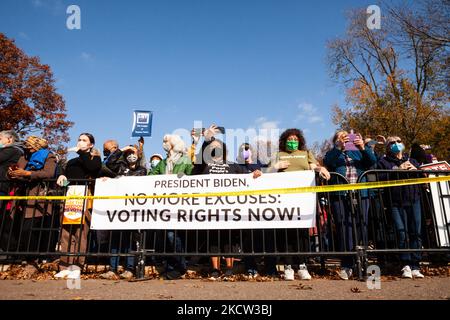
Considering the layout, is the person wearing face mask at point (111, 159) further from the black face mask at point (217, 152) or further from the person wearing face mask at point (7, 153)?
the black face mask at point (217, 152)

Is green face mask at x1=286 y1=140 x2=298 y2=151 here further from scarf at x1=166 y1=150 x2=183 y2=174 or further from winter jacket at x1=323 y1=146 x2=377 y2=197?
scarf at x1=166 y1=150 x2=183 y2=174

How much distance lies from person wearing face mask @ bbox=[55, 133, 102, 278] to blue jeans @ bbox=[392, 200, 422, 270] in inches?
218

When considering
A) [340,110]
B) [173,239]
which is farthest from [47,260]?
[340,110]

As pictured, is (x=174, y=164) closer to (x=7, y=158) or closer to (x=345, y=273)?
(x=7, y=158)

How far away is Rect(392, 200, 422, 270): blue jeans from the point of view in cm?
511

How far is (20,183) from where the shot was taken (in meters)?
5.78

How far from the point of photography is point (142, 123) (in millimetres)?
10742

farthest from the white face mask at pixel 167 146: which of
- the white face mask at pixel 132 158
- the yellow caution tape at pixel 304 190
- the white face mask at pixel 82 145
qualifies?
the white face mask at pixel 82 145

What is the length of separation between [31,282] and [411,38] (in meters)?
21.4

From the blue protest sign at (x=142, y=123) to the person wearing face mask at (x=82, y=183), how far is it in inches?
179

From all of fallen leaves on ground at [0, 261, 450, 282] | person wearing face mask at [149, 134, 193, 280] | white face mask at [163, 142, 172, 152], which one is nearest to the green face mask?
person wearing face mask at [149, 134, 193, 280]

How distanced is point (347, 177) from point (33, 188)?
19.4ft

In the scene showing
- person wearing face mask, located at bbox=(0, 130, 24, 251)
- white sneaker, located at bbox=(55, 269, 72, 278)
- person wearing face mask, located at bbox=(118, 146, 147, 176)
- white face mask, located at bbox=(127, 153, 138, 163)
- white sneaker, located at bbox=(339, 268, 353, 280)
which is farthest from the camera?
white face mask, located at bbox=(127, 153, 138, 163)

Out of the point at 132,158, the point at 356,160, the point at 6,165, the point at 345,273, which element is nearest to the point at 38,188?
the point at 6,165
